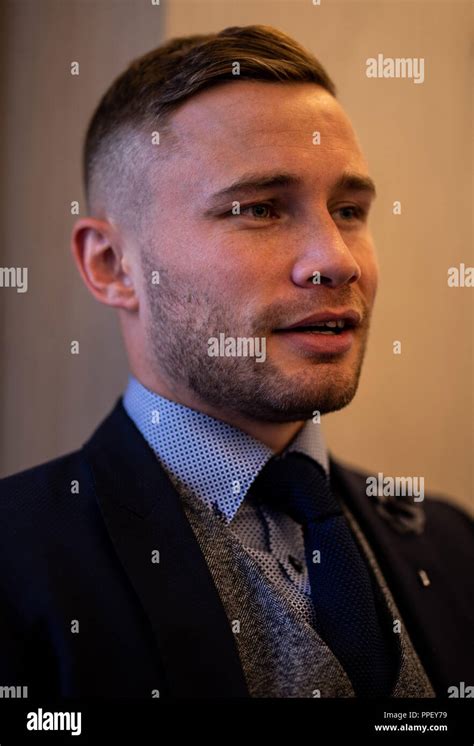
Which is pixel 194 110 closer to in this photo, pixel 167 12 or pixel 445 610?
pixel 167 12

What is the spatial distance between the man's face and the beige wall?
255 millimetres

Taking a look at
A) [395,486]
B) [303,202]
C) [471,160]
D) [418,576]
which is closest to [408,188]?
[471,160]

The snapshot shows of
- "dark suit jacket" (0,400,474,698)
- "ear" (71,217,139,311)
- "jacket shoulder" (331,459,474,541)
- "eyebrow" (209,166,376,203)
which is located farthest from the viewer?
"jacket shoulder" (331,459,474,541)

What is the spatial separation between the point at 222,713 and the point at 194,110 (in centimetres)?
73

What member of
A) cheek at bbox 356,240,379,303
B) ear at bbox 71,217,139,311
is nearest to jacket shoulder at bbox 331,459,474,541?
cheek at bbox 356,240,379,303

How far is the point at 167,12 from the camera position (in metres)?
1.10

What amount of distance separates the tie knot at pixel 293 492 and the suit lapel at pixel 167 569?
0.42ft

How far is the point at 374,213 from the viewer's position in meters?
1.21

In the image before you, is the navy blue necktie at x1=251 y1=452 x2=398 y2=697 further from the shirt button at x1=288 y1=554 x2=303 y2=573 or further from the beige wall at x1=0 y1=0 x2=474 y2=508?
the beige wall at x1=0 y1=0 x2=474 y2=508

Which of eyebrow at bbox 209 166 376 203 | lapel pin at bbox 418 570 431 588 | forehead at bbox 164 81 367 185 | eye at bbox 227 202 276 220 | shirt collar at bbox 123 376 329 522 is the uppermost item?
forehead at bbox 164 81 367 185

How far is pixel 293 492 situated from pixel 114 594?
0.27 meters

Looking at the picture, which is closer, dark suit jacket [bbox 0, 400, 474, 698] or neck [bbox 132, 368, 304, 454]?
dark suit jacket [bbox 0, 400, 474, 698]

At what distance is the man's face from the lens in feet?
2.91

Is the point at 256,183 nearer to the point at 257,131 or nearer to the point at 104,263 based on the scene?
the point at 257,131
